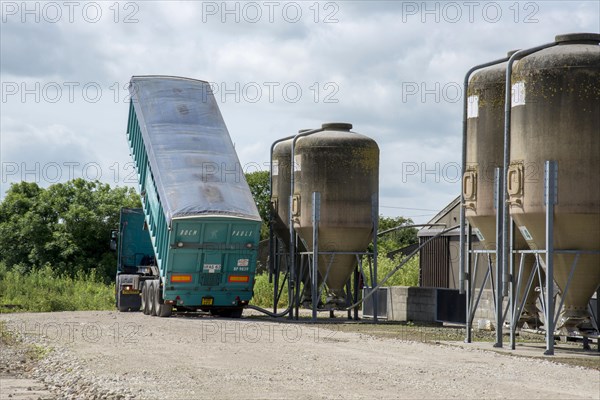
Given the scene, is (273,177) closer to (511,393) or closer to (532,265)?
(532,265)

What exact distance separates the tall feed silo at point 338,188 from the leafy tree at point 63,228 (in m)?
21.4

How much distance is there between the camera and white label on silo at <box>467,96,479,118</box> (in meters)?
23.4

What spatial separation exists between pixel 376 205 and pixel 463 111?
8.83 meters

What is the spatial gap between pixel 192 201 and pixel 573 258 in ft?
42.3

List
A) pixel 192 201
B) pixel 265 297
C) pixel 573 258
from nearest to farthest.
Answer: pixel 573 258 < pixel 192 201 < pixel 265 297

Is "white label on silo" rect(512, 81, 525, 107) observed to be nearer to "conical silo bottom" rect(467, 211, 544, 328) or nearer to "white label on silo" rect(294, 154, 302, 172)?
"conical silo bottom" rect(467, 211, 544, 328)

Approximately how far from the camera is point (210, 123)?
107 ft

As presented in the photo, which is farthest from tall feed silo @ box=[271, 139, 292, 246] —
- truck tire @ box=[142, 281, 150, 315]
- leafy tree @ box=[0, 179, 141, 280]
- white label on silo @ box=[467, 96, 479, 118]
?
leafy tree @ box=[0, 179, 141, 280]

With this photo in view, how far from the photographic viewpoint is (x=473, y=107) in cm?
2353

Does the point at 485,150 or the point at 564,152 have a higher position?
the point at 485,150

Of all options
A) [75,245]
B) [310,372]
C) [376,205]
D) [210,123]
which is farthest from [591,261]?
[75,245]

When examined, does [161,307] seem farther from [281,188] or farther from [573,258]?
[573,258]

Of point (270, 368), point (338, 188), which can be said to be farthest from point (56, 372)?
point (338, 188)

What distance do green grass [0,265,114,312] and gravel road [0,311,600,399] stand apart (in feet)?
47.0
